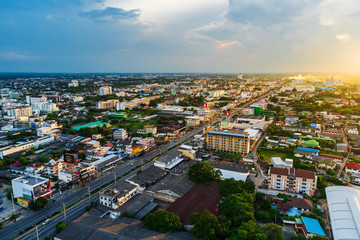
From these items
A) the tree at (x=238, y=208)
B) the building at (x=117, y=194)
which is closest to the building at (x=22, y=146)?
the building at (x=117, y=194)

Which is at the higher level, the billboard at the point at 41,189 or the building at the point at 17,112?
the building at the point at 17,112

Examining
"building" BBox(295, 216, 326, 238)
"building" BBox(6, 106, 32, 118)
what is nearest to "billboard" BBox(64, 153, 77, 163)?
"building" BBox(295, 216, 326, 238)

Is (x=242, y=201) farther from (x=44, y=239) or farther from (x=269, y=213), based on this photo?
(x=44, y=239)

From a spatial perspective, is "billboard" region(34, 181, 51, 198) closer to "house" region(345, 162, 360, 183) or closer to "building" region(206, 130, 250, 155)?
"building" region(206, 130, 250, 155)

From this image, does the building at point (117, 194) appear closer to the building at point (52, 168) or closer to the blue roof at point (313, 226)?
the building at point (52, 168)

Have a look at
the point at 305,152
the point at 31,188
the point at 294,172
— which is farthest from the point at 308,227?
the point at 31,188

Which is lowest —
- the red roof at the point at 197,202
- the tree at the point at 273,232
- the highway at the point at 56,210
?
the highway at the point at 56,210
